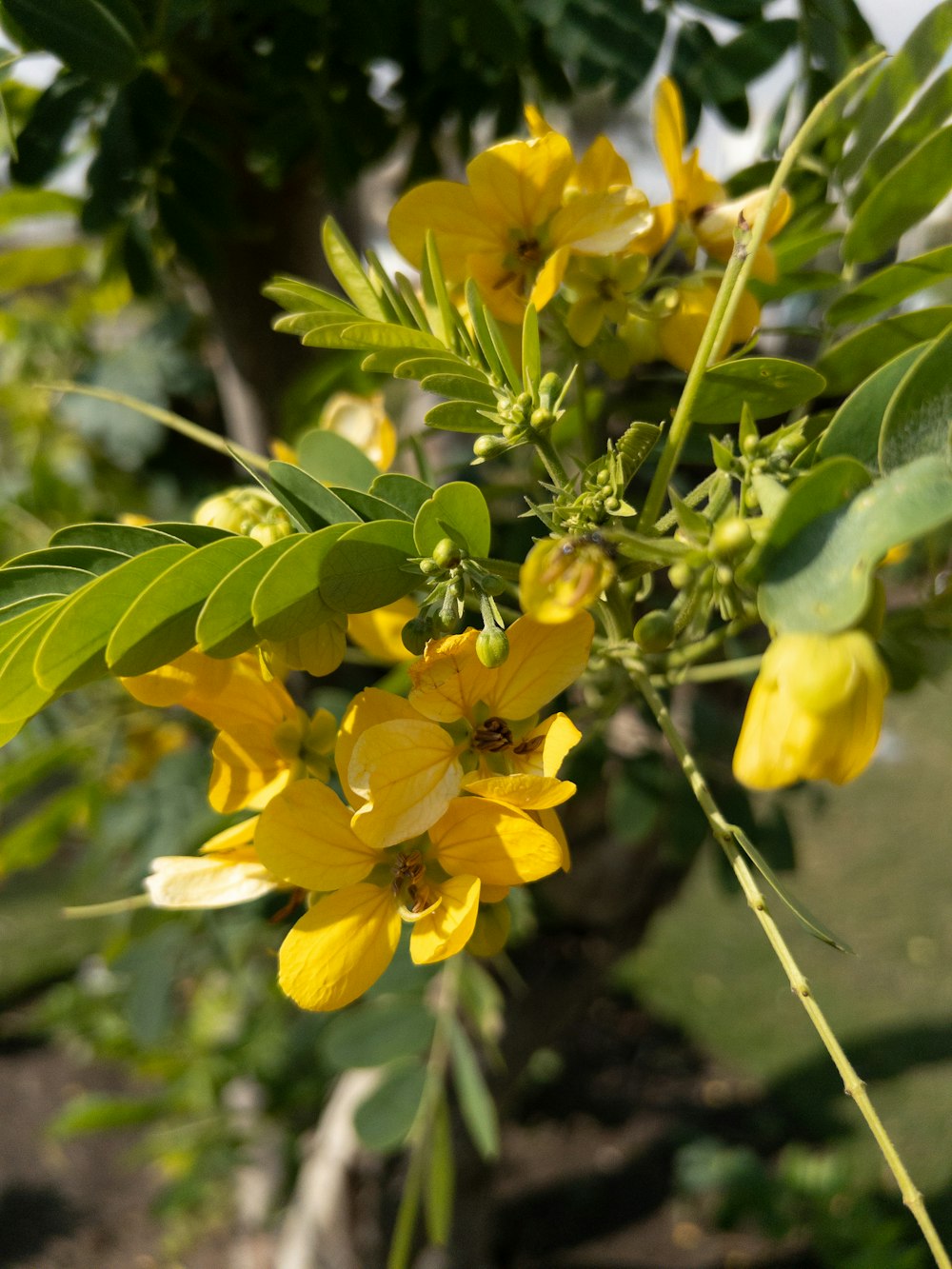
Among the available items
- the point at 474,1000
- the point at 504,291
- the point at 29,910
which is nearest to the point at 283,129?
the point at 504,291

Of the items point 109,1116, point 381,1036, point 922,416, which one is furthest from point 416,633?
point 109,1116

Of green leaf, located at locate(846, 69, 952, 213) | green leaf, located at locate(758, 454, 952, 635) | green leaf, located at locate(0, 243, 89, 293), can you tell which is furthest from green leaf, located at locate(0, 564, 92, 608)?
green leaf, located at locate(0, 243, 89, 293)

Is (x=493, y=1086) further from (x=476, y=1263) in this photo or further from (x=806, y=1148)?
(x=806, y=1148)

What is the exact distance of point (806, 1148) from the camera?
255cm

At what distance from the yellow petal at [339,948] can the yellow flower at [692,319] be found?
371 mm

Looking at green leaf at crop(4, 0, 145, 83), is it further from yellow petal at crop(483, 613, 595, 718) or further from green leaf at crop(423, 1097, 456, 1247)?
green leaf at crop(423, 1097, 456, 1247)

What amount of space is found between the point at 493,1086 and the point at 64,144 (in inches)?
64.5

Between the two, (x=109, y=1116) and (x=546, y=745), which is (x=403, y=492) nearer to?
(x=546, y=745)

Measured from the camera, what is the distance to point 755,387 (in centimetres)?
50

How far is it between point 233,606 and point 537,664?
5.8 inches

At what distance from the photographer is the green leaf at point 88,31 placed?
2.06 feet

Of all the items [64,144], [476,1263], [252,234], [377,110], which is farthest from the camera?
[476,1263]

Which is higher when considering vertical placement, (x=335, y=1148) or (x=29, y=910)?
(x=335, y=1148)

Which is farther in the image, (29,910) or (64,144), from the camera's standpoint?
(29,910)
